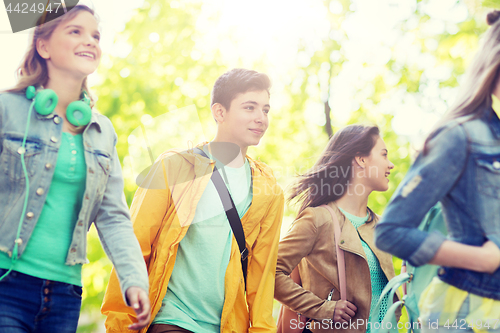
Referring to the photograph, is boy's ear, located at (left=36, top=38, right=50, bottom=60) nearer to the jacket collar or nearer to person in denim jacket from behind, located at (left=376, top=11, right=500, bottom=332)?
person in denim jacket from behind, located at (left=376, top=11, right=500, bottom=332)

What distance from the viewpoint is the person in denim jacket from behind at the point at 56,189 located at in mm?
1631

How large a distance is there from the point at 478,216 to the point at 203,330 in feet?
5.23

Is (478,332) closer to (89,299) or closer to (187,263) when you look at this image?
(187,263)

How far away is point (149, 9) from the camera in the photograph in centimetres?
712

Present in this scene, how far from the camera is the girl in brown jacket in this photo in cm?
278

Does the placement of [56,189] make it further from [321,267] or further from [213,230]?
[321,267]

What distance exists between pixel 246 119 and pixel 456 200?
5.24 ft

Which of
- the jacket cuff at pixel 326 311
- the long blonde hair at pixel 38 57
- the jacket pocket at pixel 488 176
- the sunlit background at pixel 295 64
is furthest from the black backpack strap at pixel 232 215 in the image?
the sunlit background at pixel 295 64

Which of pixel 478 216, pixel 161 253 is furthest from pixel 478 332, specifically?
pixel 161 253

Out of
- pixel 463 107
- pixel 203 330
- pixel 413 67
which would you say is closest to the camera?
pixel 463 107

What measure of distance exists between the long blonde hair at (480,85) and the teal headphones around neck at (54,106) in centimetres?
145

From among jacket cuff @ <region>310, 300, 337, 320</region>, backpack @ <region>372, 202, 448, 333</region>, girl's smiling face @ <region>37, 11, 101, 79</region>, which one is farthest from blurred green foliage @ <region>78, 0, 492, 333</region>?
backpack @ <region>372, 202, 448, 333</region>

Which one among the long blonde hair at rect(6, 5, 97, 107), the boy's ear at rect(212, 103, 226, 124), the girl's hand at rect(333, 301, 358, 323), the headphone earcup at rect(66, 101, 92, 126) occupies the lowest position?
the girl's hand at rect(333, 301, 358, 323)

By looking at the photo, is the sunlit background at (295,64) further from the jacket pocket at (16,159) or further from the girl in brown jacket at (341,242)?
the jacket pocket at (16,159)
